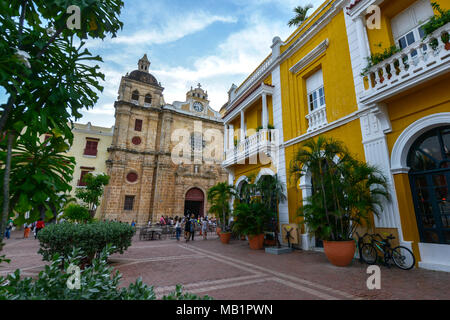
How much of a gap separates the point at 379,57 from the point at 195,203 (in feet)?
78.2

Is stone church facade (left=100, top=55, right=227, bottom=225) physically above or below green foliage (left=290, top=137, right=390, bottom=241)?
above

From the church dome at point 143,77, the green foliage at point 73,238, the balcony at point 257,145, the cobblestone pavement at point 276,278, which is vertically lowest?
Result: the cobblestone pavement at point 276,278

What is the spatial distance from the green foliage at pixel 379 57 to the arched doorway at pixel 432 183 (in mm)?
2436

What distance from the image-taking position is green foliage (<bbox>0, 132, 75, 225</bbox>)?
6.91 feet

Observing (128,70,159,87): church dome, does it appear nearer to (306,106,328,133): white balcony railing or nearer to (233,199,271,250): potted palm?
(306,106,328,133): white balcony railing

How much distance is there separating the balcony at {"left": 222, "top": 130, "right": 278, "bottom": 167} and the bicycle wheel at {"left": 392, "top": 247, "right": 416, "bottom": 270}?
20.8ft

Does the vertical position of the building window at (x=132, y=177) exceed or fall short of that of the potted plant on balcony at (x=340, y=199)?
it exceeds it

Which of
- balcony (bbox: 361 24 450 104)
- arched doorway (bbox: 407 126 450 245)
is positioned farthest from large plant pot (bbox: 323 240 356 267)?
balcony (bbox: 361 24 450 104)

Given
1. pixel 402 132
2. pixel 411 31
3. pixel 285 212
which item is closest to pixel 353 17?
pixel 411 31

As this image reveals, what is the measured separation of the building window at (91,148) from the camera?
Answer: 23719 millimetres

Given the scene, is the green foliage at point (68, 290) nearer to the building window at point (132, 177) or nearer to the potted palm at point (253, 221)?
the potted palm at point (253, 221)

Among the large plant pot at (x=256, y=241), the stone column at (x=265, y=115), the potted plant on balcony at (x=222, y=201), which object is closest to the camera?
the large plant pot at (x=256, y=241)

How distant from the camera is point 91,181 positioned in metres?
14.5

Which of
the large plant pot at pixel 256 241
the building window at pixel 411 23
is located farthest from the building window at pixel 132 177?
the building window at pixel 411 23
